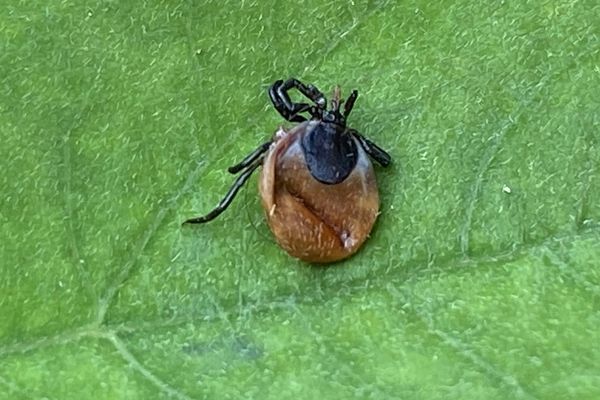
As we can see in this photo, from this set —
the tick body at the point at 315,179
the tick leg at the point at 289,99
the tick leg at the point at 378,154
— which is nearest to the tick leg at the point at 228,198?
the tick body at the point at 315,179

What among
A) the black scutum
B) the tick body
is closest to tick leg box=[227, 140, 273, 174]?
the tick body

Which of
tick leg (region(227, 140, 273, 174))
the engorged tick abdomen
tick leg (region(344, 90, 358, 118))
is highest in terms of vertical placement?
tick leg (region(344, 90, 358, 118))

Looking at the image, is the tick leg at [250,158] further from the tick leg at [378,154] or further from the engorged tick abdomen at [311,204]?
the tick leg at [378,154]

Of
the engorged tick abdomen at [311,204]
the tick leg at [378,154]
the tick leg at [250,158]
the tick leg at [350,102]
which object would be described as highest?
the tick leg at [350,102]

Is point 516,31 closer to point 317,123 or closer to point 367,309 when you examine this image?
point 317,123

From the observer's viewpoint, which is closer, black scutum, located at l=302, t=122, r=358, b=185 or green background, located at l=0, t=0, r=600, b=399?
green background, located at l=0, t=0, r=600, b=399

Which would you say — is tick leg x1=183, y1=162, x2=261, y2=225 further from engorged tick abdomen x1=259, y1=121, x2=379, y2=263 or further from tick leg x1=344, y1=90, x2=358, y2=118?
tick leg x1=344, y1=90, x2=358, y2=118
